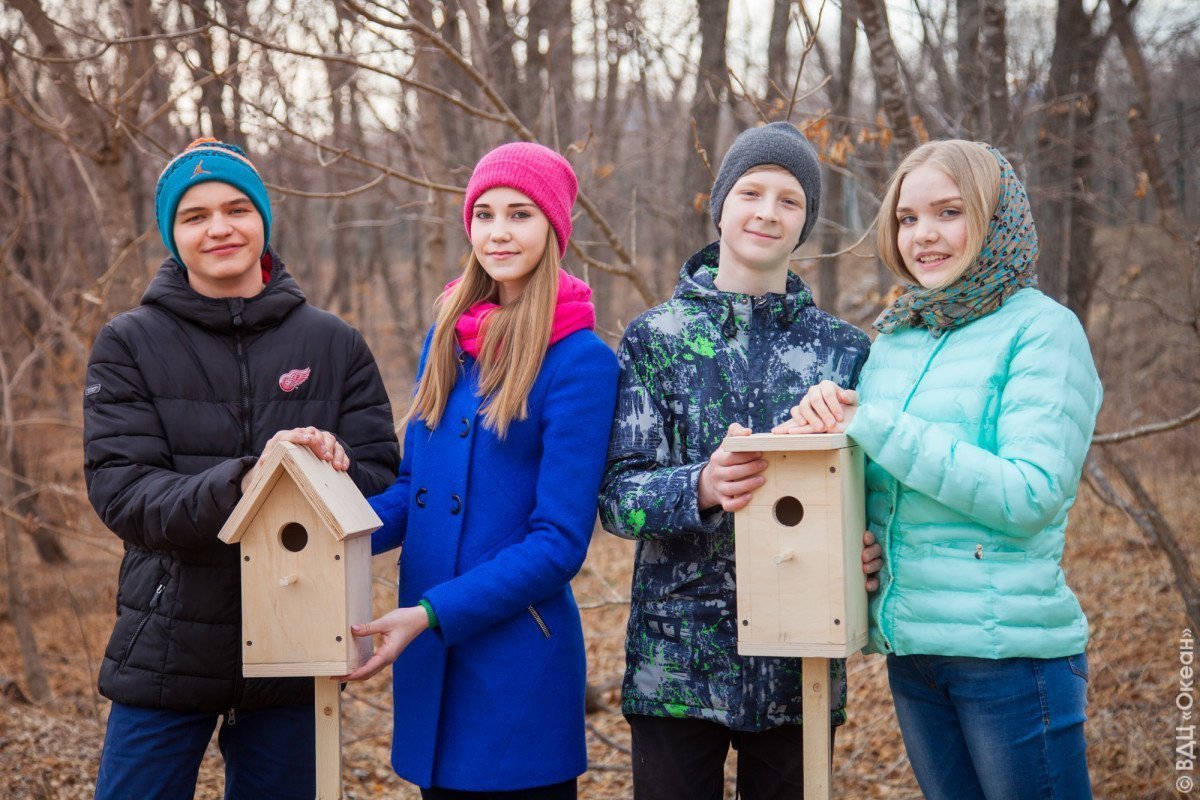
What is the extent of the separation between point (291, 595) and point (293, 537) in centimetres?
14

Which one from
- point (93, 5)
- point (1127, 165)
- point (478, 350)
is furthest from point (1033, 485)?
point (93, 5)

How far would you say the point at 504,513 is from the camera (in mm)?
2619

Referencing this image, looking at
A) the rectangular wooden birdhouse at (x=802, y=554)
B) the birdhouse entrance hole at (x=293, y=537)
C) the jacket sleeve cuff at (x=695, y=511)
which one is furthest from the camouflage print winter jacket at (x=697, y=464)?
the birdhouse entrance hole at (x=293, y=537)

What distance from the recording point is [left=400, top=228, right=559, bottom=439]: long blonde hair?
2.60 m

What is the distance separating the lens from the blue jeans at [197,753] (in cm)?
264

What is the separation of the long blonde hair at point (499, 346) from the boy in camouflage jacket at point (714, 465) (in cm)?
23

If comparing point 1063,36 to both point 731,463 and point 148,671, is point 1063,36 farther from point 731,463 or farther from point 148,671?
point 148,671

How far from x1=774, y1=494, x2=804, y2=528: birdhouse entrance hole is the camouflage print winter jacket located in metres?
0.13

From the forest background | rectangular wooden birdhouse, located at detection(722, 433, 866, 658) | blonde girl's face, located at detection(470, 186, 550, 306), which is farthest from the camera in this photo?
the forest background

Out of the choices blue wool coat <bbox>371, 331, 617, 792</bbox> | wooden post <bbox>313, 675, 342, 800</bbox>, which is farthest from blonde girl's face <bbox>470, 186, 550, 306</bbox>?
wooden post <bbox>313, 675, 342, 800</bbox>

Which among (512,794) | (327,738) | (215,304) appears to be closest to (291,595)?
(327,738)

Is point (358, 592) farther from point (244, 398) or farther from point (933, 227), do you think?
point (933, 227)

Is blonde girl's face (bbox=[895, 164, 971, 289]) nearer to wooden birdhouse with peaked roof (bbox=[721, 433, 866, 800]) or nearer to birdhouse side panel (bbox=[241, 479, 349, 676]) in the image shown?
wooden birdhouse with peaked roof (bbox=[721, 433, 866, 800])

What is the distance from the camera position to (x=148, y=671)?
8.61ft
